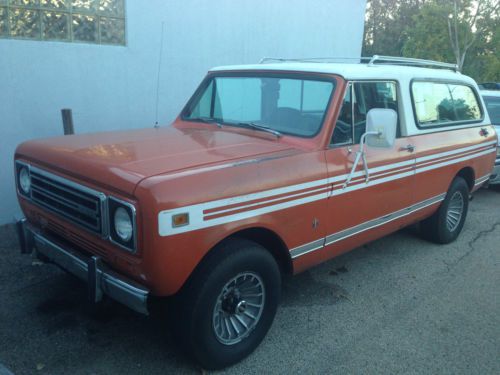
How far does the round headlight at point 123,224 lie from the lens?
265 centimetres

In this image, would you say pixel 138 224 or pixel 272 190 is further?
pixel 272 190

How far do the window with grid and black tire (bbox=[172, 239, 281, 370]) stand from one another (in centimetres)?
396

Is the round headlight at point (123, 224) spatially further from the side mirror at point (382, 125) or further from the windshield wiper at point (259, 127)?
the side mirror at point (382, 125)

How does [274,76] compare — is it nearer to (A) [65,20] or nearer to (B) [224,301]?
(B) [224,301]

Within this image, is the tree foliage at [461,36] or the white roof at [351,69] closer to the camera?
the white roof at [351,69]

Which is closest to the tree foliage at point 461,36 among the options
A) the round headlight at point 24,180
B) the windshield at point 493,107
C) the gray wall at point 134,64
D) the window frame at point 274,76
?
the windshield at point 493,107

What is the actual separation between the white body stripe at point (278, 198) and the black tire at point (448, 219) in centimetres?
84

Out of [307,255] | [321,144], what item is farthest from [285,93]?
[307,255]

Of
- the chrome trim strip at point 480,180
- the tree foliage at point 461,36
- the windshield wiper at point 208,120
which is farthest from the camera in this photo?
the tree foliage at point 461,36

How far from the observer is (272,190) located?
312cm

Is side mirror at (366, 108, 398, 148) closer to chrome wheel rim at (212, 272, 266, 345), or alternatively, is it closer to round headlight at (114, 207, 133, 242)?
chrome wheel rim at (212, 272, 266, 345)

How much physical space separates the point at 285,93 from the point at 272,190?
3.87 feet

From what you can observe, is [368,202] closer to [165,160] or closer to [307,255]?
[307,255]

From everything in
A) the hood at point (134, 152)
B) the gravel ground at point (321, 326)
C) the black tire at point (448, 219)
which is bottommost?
the gravel ground at point (321, 326)
